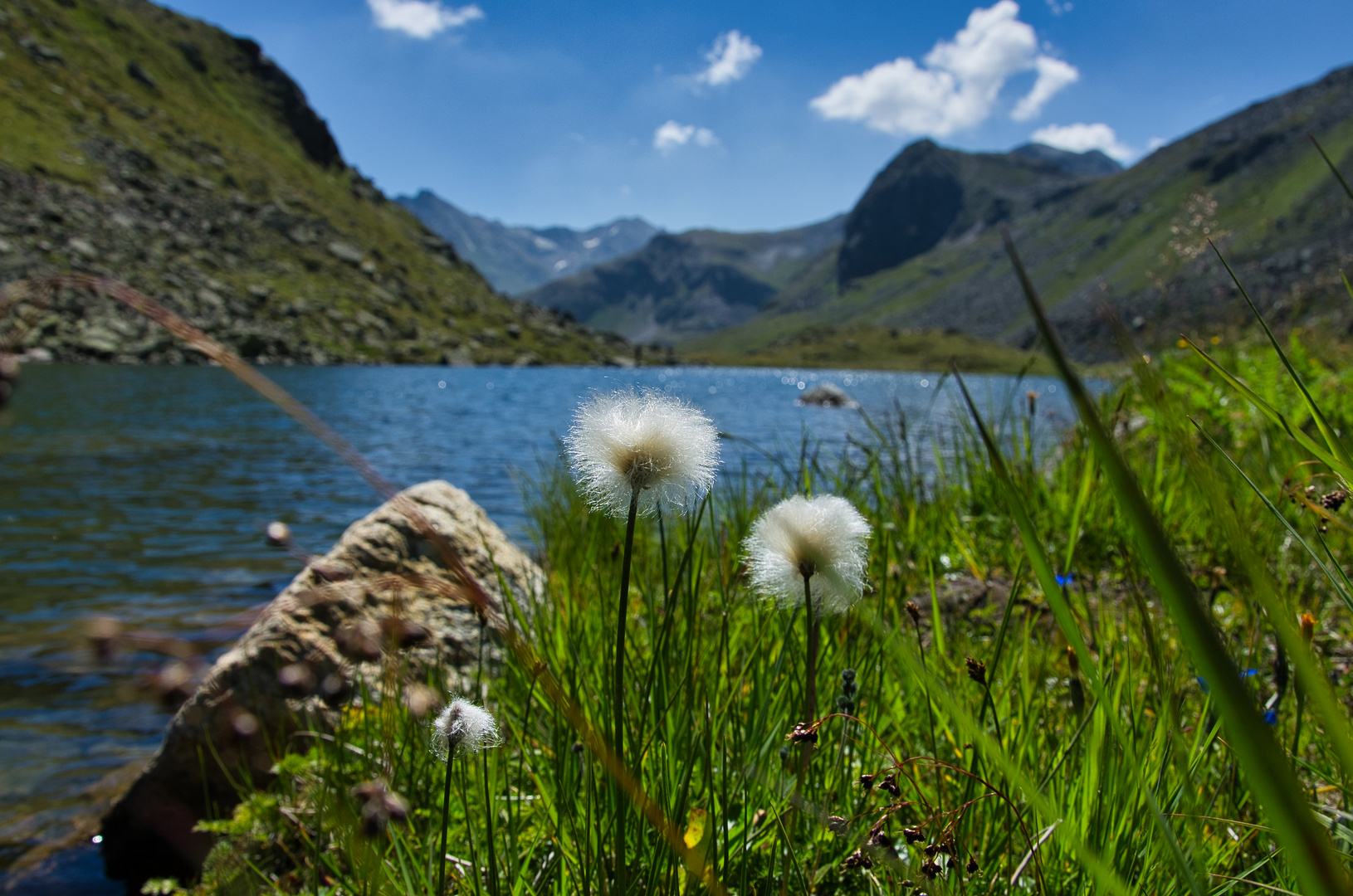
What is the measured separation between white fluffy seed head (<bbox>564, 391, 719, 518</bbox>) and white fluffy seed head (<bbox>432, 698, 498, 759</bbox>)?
447 millimetres

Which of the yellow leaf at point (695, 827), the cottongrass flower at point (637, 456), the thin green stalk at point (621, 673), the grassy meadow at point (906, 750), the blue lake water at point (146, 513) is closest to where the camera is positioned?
the grassy meadow at point (906, 750)

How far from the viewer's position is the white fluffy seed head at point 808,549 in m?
1.43

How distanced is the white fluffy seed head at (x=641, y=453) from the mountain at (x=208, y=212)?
2223 inches

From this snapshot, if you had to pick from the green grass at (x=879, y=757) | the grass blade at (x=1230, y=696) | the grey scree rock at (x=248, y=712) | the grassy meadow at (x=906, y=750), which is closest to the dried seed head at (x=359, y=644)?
the grassy meadow at (x=906, y=750)

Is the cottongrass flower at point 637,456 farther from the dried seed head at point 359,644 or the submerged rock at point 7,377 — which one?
the submerged rock at point 7,377

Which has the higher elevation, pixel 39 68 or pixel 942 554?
pixel 39 68

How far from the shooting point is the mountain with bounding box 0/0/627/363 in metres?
67.0

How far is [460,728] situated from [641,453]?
22.7 inches

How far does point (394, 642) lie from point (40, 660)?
747 cm

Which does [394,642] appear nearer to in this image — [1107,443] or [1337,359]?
[1107,443]

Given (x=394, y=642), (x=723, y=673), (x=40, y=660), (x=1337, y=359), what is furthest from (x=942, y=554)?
(x=40, y=660)

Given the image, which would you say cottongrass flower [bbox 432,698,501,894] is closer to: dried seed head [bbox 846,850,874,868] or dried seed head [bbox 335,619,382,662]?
dried seed head [bbox 335,619,382,662]

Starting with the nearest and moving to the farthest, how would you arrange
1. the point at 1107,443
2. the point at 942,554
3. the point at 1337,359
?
1. the point at 1107,443
2. the point at 942,554
3. the point at 1337,359

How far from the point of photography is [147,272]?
7088 centimetres
